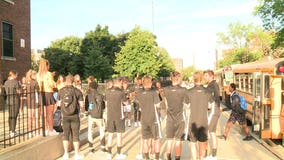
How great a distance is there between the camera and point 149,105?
342 inches

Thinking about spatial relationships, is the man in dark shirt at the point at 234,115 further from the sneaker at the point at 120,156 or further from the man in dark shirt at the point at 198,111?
the man in dark shirt at the point at 198,111

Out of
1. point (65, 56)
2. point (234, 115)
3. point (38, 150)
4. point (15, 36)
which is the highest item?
point (65, 56)

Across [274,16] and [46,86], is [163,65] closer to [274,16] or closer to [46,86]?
[274,16]

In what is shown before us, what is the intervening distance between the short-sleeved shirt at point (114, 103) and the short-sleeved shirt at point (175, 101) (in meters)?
1.25

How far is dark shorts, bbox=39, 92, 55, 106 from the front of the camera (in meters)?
9.55

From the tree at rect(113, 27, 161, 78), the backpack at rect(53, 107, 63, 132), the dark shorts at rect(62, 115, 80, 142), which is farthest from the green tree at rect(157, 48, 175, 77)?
the dark shorts at rect(62, 115, 80, 142)

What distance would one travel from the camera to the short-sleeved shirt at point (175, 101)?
8398 millimetres

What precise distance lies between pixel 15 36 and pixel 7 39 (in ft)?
3.06

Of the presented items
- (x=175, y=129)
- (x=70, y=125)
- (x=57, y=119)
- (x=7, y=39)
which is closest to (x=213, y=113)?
(x=175, y=129)

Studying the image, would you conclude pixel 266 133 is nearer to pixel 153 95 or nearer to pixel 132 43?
pixel 153 95

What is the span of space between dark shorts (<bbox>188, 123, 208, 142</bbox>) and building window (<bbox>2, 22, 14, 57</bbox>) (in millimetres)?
14388

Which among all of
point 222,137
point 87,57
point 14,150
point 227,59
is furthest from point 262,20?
point 227,59

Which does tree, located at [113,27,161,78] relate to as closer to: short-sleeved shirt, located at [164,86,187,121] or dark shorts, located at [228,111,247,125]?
dark shorts, located at [228,111,247,125]

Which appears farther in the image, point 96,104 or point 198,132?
point 96,104
